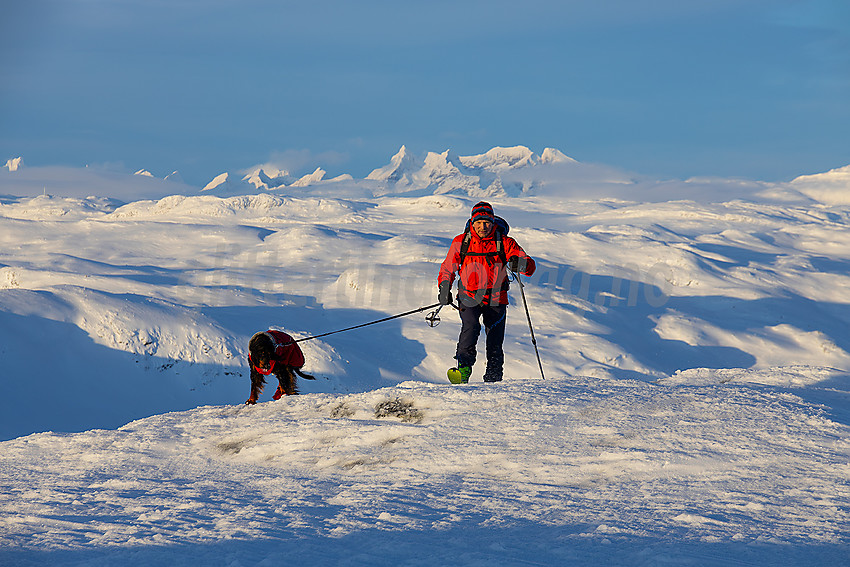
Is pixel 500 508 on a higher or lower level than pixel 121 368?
higher

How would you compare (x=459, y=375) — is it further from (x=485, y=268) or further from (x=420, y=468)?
(x=420, y=468)

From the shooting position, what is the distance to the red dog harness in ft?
25.6

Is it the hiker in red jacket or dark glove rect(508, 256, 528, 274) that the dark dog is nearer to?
the hiker in red jacket

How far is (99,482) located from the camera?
4.72m

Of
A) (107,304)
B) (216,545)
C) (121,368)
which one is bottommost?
(121,368)

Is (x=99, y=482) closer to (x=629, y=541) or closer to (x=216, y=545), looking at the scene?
(x=216, y=545)

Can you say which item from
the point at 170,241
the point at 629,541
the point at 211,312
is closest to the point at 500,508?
the point at 629,541

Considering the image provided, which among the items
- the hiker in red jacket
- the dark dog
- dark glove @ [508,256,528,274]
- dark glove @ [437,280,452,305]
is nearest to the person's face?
the hiker in red jacket

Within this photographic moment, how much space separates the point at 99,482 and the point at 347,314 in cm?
2001

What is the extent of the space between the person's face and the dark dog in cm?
242

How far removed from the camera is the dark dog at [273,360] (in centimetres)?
771

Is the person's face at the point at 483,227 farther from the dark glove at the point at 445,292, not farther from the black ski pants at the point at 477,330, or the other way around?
the black ski pants at the point at 477,330

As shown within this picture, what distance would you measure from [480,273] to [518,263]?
1.38 ft

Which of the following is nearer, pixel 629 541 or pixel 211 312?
pixel 629 541
